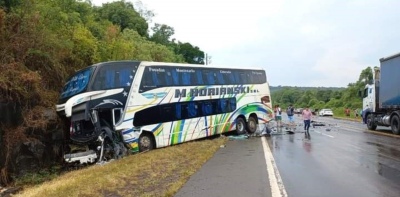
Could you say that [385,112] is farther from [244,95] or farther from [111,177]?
[111,177]

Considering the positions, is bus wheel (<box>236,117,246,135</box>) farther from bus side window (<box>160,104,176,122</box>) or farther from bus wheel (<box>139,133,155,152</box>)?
bus wheel (<box>139,133,155,152</box>)

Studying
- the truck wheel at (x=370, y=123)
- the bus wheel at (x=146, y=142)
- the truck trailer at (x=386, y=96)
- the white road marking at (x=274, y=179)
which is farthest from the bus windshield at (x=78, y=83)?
the truck wheel at (x=370, y=123)

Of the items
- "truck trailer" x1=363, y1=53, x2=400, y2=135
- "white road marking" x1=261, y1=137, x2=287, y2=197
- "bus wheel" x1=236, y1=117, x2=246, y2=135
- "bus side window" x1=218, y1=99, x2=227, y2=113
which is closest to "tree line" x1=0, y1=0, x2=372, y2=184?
"bus side window" x1=218, y1=99, x2=227, y2=113

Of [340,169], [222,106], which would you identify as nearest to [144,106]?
[222,106]

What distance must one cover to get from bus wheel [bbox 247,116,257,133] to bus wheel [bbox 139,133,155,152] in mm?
7765

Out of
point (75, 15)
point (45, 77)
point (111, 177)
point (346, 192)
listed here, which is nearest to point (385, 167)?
point (346, 192)

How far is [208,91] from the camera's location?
2028 centimetres

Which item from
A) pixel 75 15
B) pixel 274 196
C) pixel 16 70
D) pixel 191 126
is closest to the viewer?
pixel 274 196

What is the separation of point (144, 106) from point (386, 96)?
42.3 feet

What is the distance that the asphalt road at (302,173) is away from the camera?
25.3 feet

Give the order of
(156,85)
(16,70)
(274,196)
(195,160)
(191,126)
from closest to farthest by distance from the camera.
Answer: (274,196) < (195,160) < (16,70) < (156,85) < (191,126)

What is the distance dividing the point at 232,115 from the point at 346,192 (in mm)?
14446

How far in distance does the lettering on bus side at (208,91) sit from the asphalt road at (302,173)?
459 cm

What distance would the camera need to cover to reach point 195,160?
1255cm
